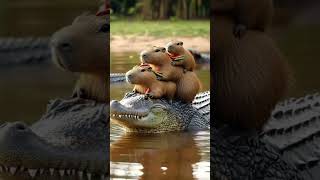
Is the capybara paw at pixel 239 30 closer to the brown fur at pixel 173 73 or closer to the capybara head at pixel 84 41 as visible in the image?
the capybara head at pixel 84 41

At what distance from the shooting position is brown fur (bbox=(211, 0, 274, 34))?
1.59 metres

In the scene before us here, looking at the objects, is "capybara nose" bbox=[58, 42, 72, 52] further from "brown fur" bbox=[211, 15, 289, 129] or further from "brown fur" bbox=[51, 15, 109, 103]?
"brown fur" bbox=[211, 15, 289, 129]

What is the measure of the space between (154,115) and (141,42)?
47cm

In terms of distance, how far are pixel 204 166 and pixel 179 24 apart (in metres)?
0.86

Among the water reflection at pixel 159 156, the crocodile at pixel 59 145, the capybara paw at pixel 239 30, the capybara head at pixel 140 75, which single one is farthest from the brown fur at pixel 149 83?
the capybara paw at pixel 239 30

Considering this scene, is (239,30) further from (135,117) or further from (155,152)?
(135,117)

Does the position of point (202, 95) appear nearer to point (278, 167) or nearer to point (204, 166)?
point (204, 166)

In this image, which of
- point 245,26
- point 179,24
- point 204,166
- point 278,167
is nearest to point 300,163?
point 278,167

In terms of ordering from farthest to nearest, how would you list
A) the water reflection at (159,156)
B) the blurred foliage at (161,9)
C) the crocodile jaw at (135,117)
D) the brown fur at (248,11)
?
1. the crocodile jaw at (135,117)
2. the blurred foliage at (161,9)
3. the water reflection at (159,156)
4. the brown fur at (248,11)

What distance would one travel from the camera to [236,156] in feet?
5.44

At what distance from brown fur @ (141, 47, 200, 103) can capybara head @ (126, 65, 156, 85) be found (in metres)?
0.05

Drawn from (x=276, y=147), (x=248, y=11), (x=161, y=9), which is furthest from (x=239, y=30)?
(x=161, y=9)

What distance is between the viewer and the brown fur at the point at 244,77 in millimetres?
1628

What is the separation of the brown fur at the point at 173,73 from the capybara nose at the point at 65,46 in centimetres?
126
